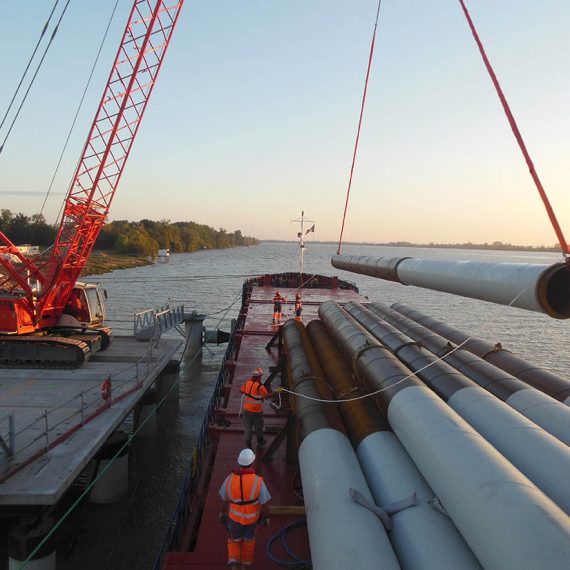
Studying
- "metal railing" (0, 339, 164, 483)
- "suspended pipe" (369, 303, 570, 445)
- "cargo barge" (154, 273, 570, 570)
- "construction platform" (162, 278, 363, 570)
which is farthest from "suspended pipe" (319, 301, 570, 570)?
"metal railing" (0, 339, 164, 483)

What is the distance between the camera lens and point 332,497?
6.34m

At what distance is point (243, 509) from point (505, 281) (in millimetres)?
4715

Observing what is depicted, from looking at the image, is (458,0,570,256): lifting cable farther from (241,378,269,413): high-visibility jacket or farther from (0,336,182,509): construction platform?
(0,336,182,509): construction platform

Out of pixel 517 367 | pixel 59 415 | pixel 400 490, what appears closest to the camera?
pixel 400 490

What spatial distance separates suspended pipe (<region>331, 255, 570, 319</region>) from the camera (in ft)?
16.9

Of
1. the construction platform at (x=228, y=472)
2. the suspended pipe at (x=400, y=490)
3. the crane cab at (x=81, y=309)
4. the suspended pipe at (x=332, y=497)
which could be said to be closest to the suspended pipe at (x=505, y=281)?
the suspended pipe at (x=400, y=490)

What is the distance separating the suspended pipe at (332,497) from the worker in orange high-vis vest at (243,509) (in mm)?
Result: 751

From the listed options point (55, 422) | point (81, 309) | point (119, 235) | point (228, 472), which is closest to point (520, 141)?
point (228, 472)

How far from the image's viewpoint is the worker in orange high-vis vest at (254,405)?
10391 mm

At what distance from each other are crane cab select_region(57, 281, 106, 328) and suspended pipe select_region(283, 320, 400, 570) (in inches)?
603

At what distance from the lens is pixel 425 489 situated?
6598 mm

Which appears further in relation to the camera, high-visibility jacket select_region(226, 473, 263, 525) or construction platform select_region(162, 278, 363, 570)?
construction platform select_region(162, 278, 363, 570)

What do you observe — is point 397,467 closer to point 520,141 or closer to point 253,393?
point 253,393

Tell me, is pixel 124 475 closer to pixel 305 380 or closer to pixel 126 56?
pixel 305 380
